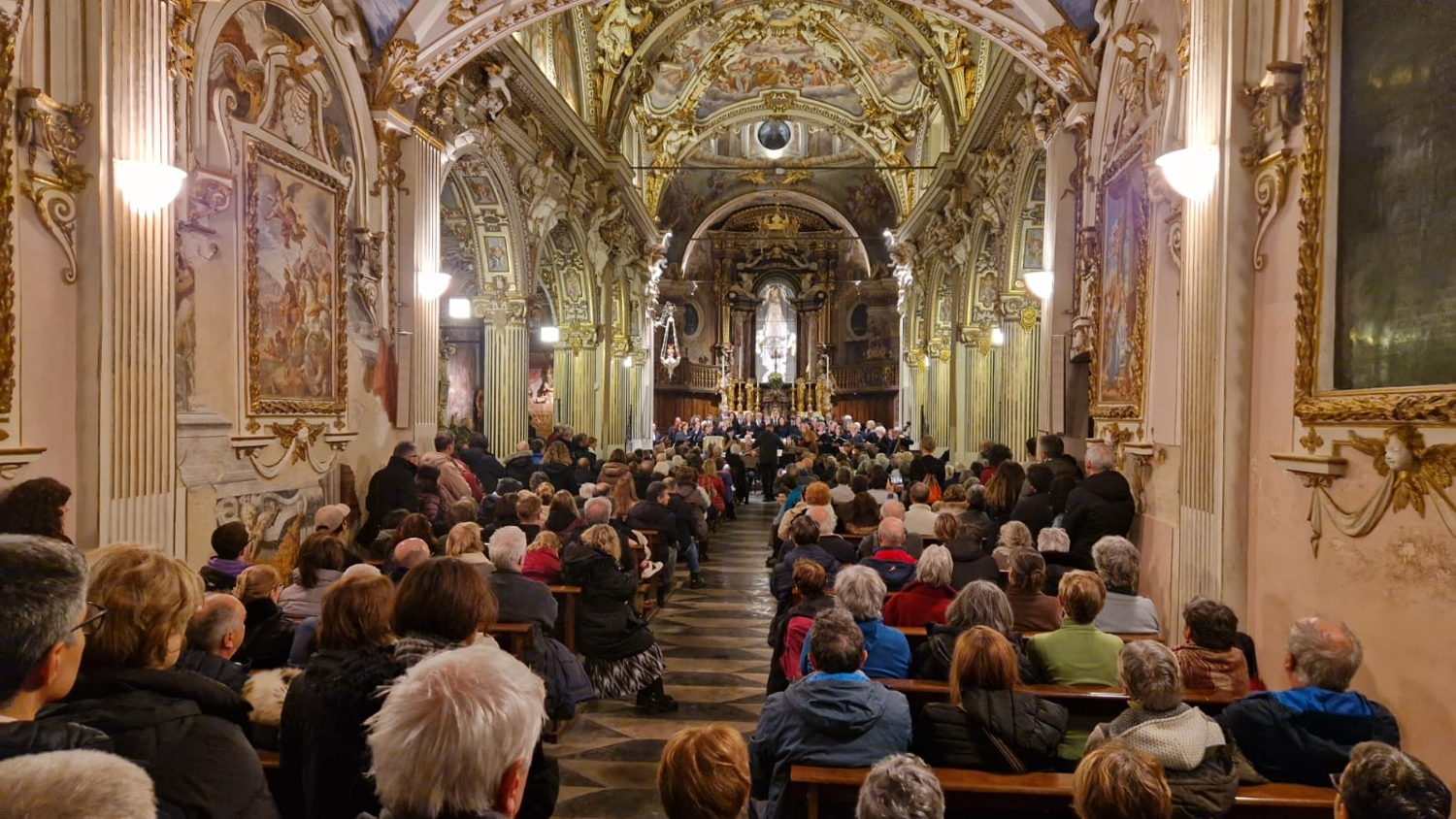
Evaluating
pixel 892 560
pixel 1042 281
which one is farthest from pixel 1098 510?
pixel 1042 281

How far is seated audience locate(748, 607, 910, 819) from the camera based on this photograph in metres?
3.20

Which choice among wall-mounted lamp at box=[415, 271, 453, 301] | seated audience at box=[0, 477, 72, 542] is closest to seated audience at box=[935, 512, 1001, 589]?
seated audience at box=[0, 477, 72, 542]

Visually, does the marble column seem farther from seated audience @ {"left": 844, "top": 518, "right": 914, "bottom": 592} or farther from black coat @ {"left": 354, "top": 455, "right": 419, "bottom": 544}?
seated audience @ {"left": 844, "top": 518, "right": 914, "bottom": 592}

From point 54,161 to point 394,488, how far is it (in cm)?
387

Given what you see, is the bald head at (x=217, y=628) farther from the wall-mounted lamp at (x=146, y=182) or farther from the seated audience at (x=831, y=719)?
the wall-mounted lamp at (x=146, y=182)

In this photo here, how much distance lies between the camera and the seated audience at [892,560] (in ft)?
20.0

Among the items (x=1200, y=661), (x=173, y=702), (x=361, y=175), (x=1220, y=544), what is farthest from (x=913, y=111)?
(x=173, y=702)

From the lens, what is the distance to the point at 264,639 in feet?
12.4

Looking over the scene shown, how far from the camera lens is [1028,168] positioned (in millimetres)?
12578

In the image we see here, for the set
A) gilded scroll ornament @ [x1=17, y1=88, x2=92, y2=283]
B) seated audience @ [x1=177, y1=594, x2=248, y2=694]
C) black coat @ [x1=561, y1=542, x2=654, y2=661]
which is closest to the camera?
seated audience @ [x1=177, y1=594, x2=248, y2=694]

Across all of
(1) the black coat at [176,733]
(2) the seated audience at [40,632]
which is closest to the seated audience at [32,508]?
(1) the black coat at [176,733]

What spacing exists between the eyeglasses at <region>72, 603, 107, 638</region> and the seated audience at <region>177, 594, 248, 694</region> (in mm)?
946

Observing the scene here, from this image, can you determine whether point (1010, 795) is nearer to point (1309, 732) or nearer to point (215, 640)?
point (1309, 732)

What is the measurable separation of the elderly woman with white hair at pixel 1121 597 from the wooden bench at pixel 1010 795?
6.10 ft
